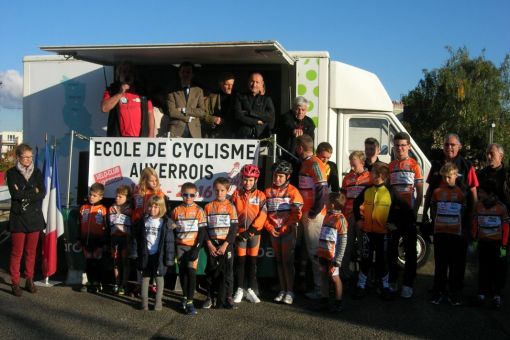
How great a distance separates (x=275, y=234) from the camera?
6.07 metres

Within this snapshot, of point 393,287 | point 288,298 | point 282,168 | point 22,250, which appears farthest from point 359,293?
point 22,250

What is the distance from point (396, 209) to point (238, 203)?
5.97 feet

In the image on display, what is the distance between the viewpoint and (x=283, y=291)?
614 cm

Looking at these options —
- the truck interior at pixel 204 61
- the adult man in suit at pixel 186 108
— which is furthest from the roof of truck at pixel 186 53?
the adult man in suit at pixel 186 108

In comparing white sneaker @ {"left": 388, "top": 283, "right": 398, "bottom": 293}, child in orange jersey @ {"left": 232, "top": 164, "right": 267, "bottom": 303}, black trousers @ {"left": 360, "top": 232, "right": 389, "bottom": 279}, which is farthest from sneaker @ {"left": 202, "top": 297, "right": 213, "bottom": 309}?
white sneaker @ {"left": 388, "top": 283, "right": 398, "bottom": 293}

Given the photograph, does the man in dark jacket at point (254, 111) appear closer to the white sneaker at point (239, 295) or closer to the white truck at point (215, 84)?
the white truck at point (215, 84)

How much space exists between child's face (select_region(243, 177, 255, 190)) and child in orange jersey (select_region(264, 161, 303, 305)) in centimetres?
21

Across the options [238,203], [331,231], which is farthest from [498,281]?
[238,203]

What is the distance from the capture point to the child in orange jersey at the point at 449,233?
19.5 feet

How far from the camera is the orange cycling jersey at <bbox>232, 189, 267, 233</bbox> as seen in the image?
6.05m

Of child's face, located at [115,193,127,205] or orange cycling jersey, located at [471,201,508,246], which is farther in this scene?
child's face, located at [115,193,127,205]

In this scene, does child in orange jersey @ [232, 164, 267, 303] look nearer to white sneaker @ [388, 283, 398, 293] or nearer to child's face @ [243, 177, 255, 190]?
child's face @ [243, 177, 255, 190]

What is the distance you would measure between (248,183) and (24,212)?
2.70m

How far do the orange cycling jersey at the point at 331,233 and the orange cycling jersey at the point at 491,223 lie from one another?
1.51 m
